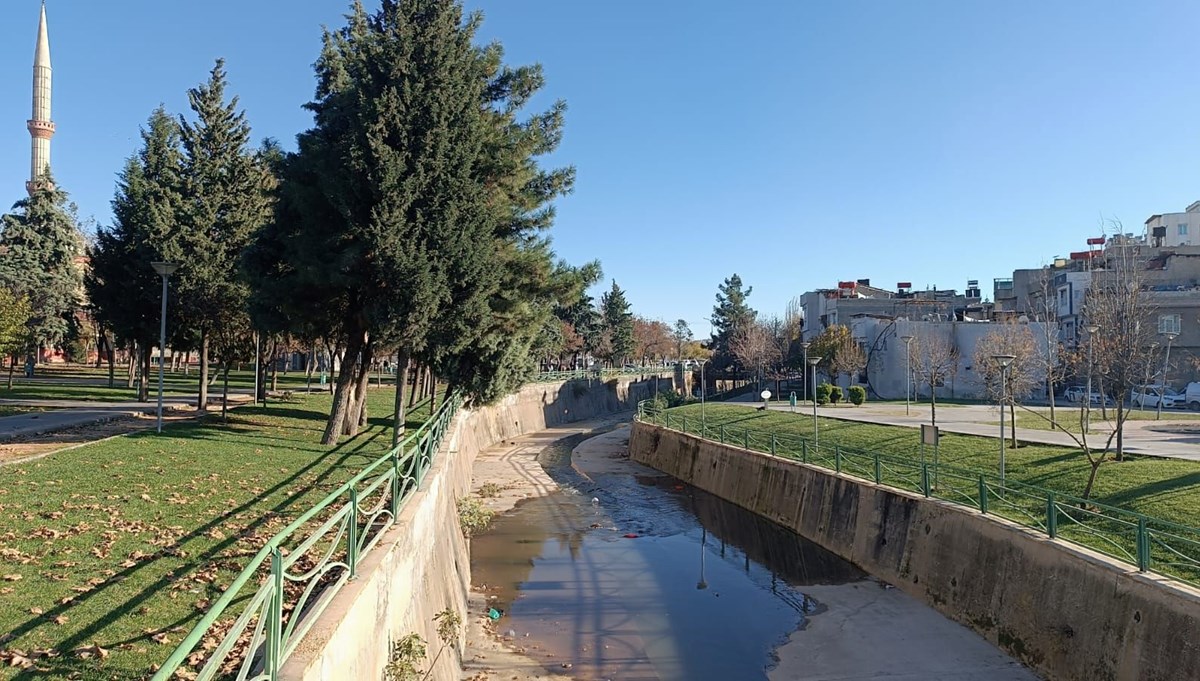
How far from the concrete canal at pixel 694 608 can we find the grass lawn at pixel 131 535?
445cm

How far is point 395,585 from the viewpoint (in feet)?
26.6

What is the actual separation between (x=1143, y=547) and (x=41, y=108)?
111 metres

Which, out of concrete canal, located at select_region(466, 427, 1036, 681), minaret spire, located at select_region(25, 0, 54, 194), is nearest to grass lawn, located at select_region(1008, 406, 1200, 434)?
concrete canal, located at select_region(466, 427, 1036, 681)

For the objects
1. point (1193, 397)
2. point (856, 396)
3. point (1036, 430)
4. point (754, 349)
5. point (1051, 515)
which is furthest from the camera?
point (754, 349)

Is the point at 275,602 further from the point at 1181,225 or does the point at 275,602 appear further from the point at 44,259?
the point at 1181,225

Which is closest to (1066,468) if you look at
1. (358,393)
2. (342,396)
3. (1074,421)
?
(1074,421)

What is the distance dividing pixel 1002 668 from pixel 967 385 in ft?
152

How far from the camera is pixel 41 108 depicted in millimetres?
87125

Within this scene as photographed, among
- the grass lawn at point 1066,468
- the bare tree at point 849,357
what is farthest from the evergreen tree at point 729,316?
the grass lawn at point 1066,468

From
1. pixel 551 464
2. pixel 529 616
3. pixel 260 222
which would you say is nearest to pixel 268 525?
pixel 529 616

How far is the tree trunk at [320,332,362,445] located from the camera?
20.5 metres

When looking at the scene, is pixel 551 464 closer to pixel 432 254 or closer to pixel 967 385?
pixel 432 254

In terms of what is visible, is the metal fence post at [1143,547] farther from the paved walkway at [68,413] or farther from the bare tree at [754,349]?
the bare tree at [754,349]

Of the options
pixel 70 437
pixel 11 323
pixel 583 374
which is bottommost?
pixel 70 437
